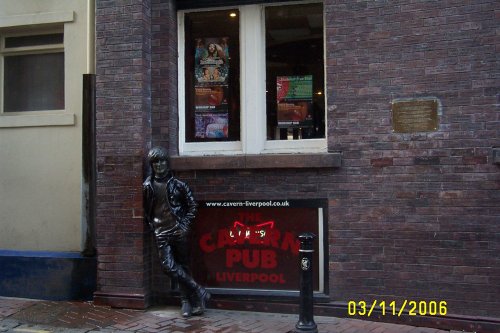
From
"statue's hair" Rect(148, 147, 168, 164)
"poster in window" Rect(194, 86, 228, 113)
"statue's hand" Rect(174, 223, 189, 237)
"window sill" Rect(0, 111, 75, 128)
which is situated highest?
"poster in window" Rect(194, 86, 228, 113)

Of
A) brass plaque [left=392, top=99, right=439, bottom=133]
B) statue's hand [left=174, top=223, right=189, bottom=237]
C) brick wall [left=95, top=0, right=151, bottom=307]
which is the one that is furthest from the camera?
brick wall [left=95, top=0, right=151, bottom=307]

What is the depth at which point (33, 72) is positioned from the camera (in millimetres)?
7789

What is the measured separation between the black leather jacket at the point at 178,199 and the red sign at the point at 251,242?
1.45 ft

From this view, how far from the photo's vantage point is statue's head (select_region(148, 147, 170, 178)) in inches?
240

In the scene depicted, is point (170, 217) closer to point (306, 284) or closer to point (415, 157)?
point (306, 284)

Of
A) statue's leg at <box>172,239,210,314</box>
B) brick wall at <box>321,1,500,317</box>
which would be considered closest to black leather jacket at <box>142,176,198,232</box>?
statue's leg at <box>172,239,210,314</box>

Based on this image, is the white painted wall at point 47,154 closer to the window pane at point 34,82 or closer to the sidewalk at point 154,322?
the window pane at point 34,82

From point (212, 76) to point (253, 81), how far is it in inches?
23.2

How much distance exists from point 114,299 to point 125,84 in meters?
2.61

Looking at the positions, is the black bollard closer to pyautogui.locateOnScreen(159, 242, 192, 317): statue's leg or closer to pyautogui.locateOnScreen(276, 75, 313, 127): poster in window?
pyautogui.locateOnScreen(159, 242, 192, 317): statue's leg

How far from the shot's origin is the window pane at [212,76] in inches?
272

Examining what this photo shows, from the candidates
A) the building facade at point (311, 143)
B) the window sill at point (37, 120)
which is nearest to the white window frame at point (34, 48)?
the window sill at point (37, 120)

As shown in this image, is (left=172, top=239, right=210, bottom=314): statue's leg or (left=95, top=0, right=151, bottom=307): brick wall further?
(left=95, top=0, right=151, bottom=307): brick wall
